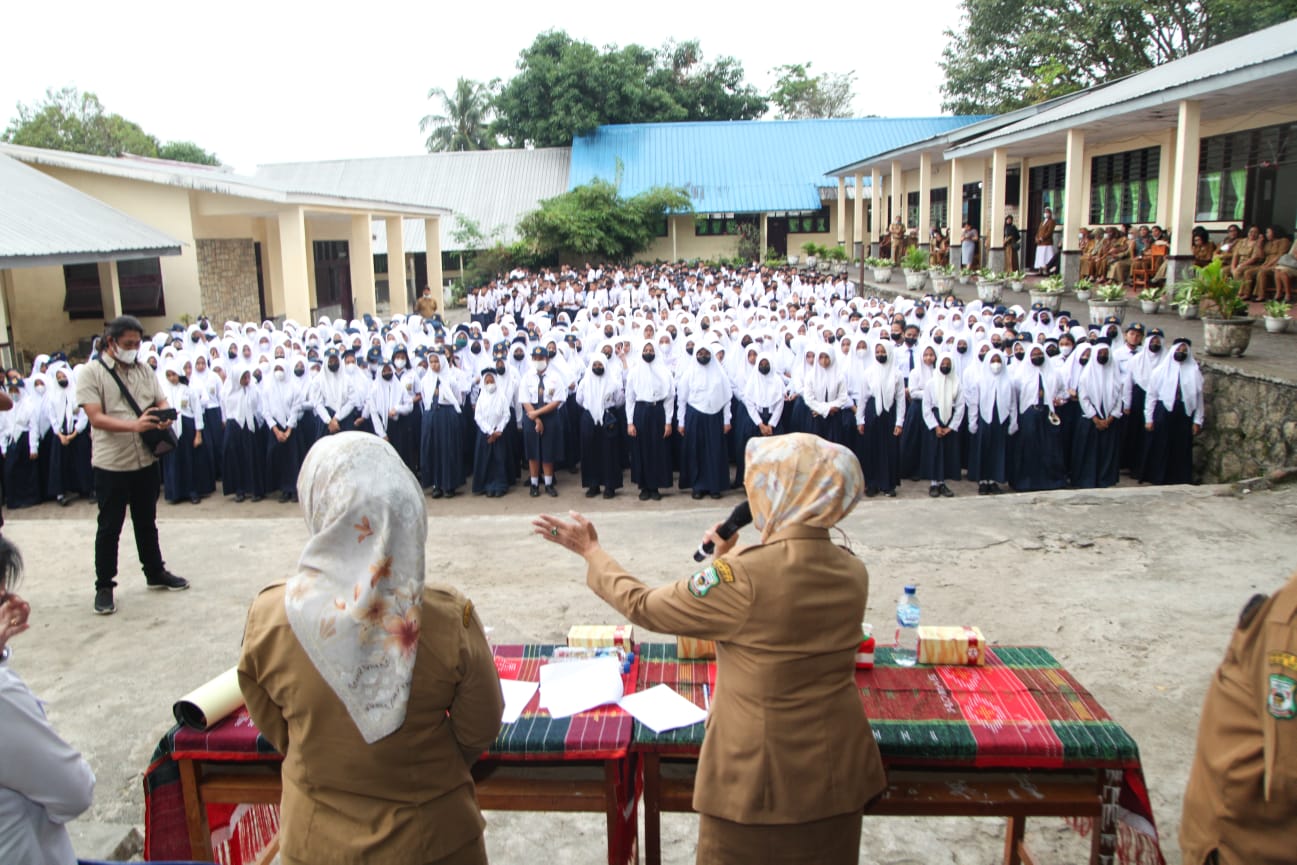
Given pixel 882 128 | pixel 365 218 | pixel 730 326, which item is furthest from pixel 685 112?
pixel 730 326

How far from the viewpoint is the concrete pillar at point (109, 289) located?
17047 millimetres

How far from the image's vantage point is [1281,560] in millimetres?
5883

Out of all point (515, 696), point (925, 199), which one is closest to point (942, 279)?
point (925, 199)

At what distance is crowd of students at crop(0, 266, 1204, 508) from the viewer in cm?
914

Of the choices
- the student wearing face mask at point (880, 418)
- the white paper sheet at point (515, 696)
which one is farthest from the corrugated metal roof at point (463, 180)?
the white paper sheet at point (515, 696)

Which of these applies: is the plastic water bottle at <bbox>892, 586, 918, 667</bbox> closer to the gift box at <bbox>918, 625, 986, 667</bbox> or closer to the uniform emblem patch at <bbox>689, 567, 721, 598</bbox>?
the gift box at <bbox>918, 625, 986, 667</bbox>

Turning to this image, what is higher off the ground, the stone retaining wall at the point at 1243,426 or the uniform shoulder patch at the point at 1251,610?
the uniform shoulder patch at the point at 1251,610

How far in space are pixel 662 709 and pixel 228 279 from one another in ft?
61.5

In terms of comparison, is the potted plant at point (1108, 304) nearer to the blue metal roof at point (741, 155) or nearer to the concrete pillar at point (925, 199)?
the concrete pillar at point (925, 199)

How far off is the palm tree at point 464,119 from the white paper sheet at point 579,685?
3934cm

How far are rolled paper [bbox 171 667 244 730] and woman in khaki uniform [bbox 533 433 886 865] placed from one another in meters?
1.42

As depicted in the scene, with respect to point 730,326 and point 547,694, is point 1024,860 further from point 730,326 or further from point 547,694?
point 730,326

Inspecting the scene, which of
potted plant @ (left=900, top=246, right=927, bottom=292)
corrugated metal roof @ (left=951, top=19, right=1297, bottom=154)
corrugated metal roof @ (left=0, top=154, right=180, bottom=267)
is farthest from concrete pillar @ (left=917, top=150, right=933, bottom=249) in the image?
corrugated metal roof @ (left=0, top=154, right=180, bottom=267)

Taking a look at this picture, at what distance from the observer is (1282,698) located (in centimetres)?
184
